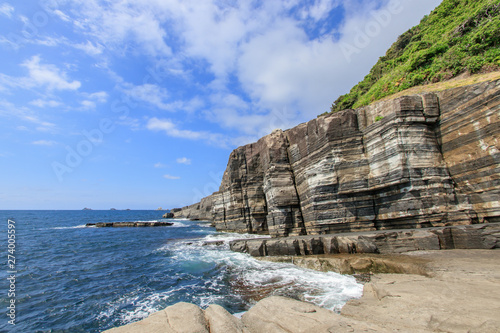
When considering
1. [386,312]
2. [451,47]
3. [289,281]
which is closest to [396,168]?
[289,281]

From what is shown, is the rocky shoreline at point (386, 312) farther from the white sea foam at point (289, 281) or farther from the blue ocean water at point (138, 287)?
the blue ocean water at point (138, 287)

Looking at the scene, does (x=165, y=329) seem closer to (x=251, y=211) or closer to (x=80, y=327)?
(x=80, y=327)

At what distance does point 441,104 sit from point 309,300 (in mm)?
15087

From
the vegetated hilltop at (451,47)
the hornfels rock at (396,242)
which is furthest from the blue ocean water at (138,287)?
the vegetated hilltop at (451,47)

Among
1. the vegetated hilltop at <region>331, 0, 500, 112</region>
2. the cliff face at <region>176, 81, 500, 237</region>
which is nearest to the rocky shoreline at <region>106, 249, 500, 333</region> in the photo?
the cliff face at <region>176, 81, 500, 237</region>

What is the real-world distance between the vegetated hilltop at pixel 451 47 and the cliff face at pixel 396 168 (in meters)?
8.54

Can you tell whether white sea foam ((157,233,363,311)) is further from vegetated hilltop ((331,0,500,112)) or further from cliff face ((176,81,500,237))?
vegetated hilltop ((331,0,500,112))

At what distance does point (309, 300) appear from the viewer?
9156mm

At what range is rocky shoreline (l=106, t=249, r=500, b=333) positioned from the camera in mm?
5125

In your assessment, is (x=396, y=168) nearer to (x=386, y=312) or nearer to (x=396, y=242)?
(x=396, y=242)

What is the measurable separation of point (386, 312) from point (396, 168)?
11301mm

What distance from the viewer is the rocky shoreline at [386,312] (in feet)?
16.8

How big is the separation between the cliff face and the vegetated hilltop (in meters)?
8.54

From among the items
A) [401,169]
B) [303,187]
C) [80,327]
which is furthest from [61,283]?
[401,169]
